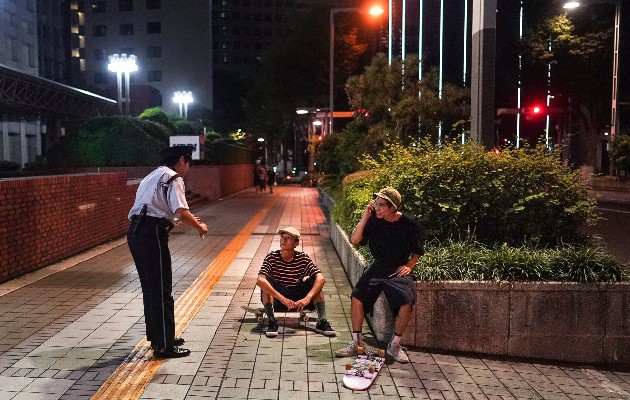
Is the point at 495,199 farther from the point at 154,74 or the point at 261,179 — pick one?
the point at 154,74

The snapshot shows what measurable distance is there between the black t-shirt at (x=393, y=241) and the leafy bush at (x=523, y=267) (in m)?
0.41

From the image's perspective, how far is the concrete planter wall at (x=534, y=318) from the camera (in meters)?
6.02

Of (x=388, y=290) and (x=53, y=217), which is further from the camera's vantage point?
(x=53, y=217)

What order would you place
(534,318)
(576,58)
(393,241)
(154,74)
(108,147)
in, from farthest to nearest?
(154,74)
(576,58)
(108,147)
(534,318)
(393,241)

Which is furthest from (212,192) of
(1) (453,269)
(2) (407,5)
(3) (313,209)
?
(1) (453,269)

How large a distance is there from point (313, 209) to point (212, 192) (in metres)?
6.90

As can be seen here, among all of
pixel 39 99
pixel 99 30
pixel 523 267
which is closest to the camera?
pixel 523 267

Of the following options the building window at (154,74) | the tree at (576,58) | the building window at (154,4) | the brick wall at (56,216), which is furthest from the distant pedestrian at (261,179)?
the building window at (154,4)

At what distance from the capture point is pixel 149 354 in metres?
5.67

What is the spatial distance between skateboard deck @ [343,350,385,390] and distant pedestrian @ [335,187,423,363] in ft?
0.49

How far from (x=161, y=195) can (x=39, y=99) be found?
28584 mm

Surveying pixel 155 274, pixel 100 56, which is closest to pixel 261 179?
pixel 155 274

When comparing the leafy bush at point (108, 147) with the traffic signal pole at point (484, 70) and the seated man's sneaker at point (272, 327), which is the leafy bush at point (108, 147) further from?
the seated man's sneaker at point (272, 327)

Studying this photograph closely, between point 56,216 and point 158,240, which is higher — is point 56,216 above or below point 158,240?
below
